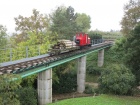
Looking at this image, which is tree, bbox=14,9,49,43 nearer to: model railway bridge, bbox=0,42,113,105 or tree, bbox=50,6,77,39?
tree, bbox=50,6,77,39

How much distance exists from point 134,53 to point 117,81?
4.72 metres

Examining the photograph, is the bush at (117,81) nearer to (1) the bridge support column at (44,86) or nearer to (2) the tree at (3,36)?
(1) the bridge support column at (44,86)

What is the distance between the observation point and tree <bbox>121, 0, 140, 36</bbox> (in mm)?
37906

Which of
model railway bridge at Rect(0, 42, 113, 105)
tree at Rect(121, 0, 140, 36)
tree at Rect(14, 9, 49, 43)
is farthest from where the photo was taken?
tree at Rect(14, 9, 49, 43)

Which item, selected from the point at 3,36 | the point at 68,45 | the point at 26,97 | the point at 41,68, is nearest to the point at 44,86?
the point at 26,97

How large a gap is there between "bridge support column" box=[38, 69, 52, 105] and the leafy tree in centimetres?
958

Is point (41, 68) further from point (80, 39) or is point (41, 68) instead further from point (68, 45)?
point (80, 39)

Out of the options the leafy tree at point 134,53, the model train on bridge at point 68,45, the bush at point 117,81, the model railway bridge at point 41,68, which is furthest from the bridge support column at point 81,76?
the bush at point 117,81

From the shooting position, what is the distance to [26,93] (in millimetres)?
20734

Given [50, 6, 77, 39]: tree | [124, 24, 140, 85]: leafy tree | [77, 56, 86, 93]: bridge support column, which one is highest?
[50, 6, 77, 39]: tree

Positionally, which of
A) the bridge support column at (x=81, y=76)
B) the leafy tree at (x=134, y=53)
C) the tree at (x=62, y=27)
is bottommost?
the bridge support column at (x=81, y=76)

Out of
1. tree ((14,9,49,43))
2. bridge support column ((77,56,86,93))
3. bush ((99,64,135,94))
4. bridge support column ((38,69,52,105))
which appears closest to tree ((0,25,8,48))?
tree ((14,9,49,43))

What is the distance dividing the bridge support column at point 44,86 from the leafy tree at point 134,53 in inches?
377

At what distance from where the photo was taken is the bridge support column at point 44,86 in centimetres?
2112
